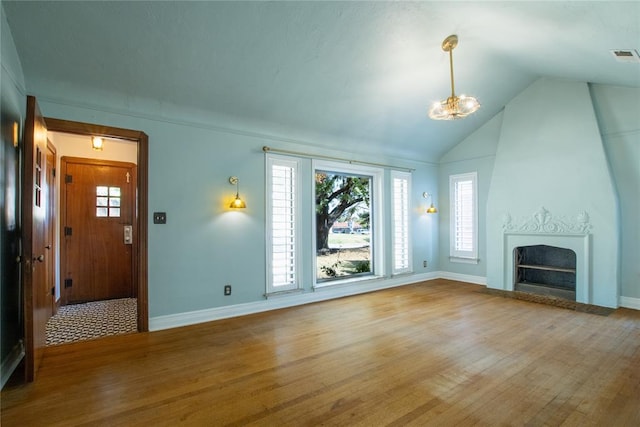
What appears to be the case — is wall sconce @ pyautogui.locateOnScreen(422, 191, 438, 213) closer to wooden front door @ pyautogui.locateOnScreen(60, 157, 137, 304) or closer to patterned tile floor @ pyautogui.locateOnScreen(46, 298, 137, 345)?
patterned tile floor @ pyautogui.locateOnScreen(46, 298, 137, 345)

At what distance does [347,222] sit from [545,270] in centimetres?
364

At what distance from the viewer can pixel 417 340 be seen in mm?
3258

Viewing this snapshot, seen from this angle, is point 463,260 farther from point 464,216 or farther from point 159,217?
point 159,217

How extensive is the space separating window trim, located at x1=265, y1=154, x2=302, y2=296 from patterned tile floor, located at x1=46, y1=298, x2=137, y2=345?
1794mm

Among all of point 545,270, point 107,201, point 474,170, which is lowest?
point 545,270

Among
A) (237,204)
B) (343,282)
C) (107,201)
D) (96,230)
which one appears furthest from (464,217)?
(96,230)

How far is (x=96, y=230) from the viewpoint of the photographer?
5.02 metres

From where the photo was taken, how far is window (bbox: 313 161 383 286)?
5363mm

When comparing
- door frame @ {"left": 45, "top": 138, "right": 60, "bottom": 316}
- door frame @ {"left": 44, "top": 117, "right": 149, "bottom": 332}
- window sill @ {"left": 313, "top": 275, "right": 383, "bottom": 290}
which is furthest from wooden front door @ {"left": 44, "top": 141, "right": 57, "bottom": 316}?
window sill @ {"left": 313, "top": 275, "right": 383, "bottom": 290}

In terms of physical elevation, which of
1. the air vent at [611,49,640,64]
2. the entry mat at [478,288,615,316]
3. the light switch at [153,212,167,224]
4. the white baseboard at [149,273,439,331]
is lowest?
the entry mat at [478,288,615,316]

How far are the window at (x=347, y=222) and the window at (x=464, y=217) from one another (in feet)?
6.24

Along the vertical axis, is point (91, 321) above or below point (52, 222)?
below

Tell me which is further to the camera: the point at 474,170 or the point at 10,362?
the point at 474,170

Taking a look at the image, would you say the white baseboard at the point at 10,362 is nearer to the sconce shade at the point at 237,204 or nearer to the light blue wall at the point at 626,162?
the sconce shade at the point at 237,204
